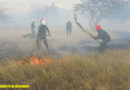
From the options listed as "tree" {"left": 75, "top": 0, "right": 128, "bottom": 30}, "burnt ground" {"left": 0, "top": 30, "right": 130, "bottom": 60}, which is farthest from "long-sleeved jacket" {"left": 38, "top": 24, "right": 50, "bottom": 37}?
"tree" {"left": 75, "top": 0, "right": 128, "bottom": 30}

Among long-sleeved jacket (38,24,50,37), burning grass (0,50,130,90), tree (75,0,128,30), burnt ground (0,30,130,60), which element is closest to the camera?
burning grass (0,50,130,90)

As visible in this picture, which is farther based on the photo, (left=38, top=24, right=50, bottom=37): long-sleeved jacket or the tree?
the tree

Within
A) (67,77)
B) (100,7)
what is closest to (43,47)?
(67,77)

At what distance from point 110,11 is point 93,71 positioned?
79.7 ft

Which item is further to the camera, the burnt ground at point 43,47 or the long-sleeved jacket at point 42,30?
the long-sleeved jacket at point 42,30

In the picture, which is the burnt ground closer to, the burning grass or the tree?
the burning grass

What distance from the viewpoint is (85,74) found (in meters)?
4.65

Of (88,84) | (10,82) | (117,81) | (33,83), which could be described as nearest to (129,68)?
(117,81)

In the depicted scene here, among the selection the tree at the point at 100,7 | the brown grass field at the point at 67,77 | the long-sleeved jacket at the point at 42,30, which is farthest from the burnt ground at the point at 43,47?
the tree at the point at 100,7

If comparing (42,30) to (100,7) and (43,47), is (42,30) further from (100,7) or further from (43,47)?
(100,7)

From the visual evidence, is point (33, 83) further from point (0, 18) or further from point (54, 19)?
point (54, 19)

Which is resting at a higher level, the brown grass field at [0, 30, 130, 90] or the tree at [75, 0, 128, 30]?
the tree at [75, 0, 128, 30]

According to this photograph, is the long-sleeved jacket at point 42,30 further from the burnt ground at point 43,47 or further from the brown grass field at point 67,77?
the brown grass field at point 67,77

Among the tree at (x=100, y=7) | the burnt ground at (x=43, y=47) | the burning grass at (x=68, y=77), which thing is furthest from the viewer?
the tree at (x=100, y=7)
